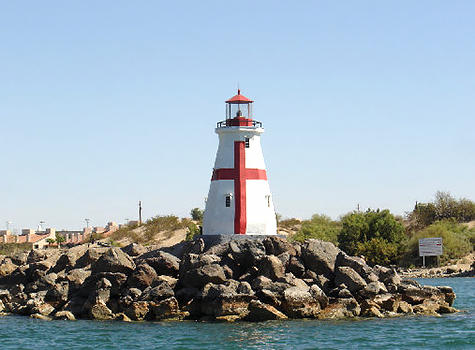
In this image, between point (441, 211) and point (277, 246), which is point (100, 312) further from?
point (441, 211)

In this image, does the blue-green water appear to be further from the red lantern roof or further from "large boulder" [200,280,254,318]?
the red lantern roof

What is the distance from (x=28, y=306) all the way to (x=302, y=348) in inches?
619

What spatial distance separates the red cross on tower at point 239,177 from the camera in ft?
138

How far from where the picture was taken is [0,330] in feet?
109

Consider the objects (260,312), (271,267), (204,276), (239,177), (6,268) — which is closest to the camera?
(260,312)

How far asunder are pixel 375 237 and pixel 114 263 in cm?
3793

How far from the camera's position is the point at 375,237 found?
231 ft

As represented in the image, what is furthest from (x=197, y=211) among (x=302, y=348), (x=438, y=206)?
(x=302, y=348)

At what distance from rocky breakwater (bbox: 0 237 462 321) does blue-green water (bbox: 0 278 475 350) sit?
3.27 ft

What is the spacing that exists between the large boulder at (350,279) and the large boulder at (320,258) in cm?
103

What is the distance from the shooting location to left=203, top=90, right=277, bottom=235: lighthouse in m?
42.2

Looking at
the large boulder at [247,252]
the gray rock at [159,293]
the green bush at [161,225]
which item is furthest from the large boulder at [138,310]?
the green bush at [161,225]

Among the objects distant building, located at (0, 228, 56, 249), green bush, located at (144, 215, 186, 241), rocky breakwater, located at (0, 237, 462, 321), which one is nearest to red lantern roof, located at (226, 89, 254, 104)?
rocky breakwater, located at (0, 237, 462, 321)

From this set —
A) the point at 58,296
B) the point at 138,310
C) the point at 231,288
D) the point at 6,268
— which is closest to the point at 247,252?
the point at 231,288
